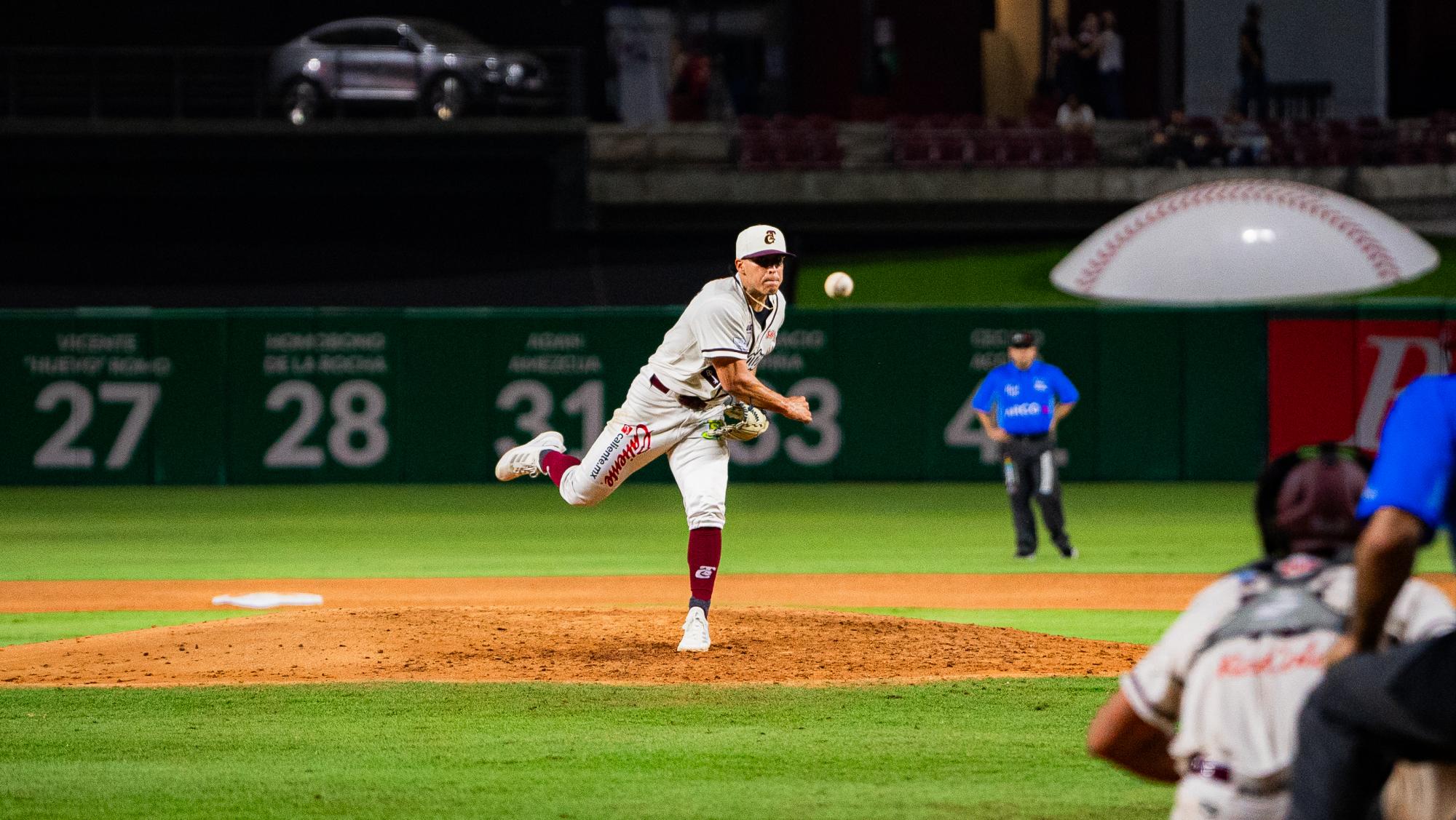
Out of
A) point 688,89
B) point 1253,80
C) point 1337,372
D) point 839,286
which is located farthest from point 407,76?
point 1253,80

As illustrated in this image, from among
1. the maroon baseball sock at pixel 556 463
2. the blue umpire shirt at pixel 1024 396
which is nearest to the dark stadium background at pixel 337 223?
the blue umpire shirt at pixel 1024 396

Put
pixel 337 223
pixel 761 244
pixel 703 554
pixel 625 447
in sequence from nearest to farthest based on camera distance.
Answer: pixel 761 244 → pixel 703 554 → pixel 625 447 → pixel 337 223

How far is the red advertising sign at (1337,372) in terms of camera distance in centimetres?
1973

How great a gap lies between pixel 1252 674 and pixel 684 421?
508cm

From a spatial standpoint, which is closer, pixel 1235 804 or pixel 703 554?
pixel 1235 804

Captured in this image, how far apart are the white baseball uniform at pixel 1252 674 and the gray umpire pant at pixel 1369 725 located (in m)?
0.09

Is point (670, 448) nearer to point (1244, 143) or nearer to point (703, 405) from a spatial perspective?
point (703, 405)

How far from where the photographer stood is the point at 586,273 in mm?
26281

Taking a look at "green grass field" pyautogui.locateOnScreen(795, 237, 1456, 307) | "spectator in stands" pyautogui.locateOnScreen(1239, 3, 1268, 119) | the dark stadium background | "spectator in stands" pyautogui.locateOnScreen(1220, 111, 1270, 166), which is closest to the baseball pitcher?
the dark stadium background

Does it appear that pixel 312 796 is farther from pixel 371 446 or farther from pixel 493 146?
pixel 493 146

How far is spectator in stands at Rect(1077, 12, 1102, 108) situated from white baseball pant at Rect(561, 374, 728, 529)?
75.9ft

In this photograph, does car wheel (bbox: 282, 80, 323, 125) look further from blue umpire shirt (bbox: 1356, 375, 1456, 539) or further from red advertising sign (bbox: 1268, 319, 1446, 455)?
blue umpire shirt (bbox: 1356, 375, 1456, 539)

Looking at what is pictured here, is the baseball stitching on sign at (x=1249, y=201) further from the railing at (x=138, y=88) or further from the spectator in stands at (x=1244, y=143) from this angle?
the railing at (x=138, y=88)

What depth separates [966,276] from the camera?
27.5 m
